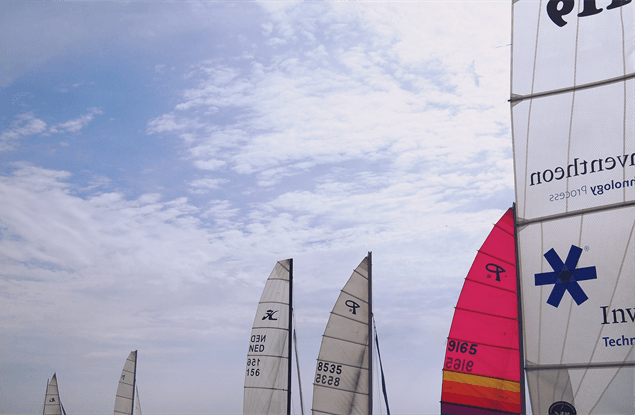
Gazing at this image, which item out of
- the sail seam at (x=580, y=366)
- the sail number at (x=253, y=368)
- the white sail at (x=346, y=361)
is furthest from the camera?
the sail number at (x=253, y=368)

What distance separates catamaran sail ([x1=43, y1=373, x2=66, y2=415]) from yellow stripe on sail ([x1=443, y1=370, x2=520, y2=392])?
1764 inches

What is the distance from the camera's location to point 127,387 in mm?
43438

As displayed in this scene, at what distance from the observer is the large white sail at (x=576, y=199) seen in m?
10.5

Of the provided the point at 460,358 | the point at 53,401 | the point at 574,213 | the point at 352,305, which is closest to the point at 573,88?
the point at 574,213

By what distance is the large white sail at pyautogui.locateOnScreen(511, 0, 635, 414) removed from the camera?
34.5 ft

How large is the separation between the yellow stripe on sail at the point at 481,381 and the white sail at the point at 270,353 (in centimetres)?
1195

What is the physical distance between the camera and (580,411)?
420 inches

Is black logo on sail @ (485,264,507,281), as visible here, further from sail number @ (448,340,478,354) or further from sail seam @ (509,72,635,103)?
sail seam @ (509,72,635,103)

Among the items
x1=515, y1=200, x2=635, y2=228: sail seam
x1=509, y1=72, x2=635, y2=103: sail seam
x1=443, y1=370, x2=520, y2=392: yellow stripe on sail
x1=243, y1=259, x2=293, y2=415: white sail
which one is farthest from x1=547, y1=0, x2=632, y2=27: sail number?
x1=243, y1=259, x2=293, y2=415: white sail

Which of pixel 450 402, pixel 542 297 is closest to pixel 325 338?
pixel 450 402

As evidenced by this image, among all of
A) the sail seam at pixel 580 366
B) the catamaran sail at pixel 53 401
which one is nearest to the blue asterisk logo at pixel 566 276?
the sail seam at pixel 580 366

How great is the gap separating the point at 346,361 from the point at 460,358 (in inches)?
341

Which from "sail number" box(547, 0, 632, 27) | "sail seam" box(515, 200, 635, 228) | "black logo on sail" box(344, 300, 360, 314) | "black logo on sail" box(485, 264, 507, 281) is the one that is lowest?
"sail seam" box(515, 200, 635, 228)

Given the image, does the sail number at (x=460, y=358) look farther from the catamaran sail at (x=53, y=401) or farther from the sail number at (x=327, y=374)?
the catamaran sail at (x=53, y=401)
